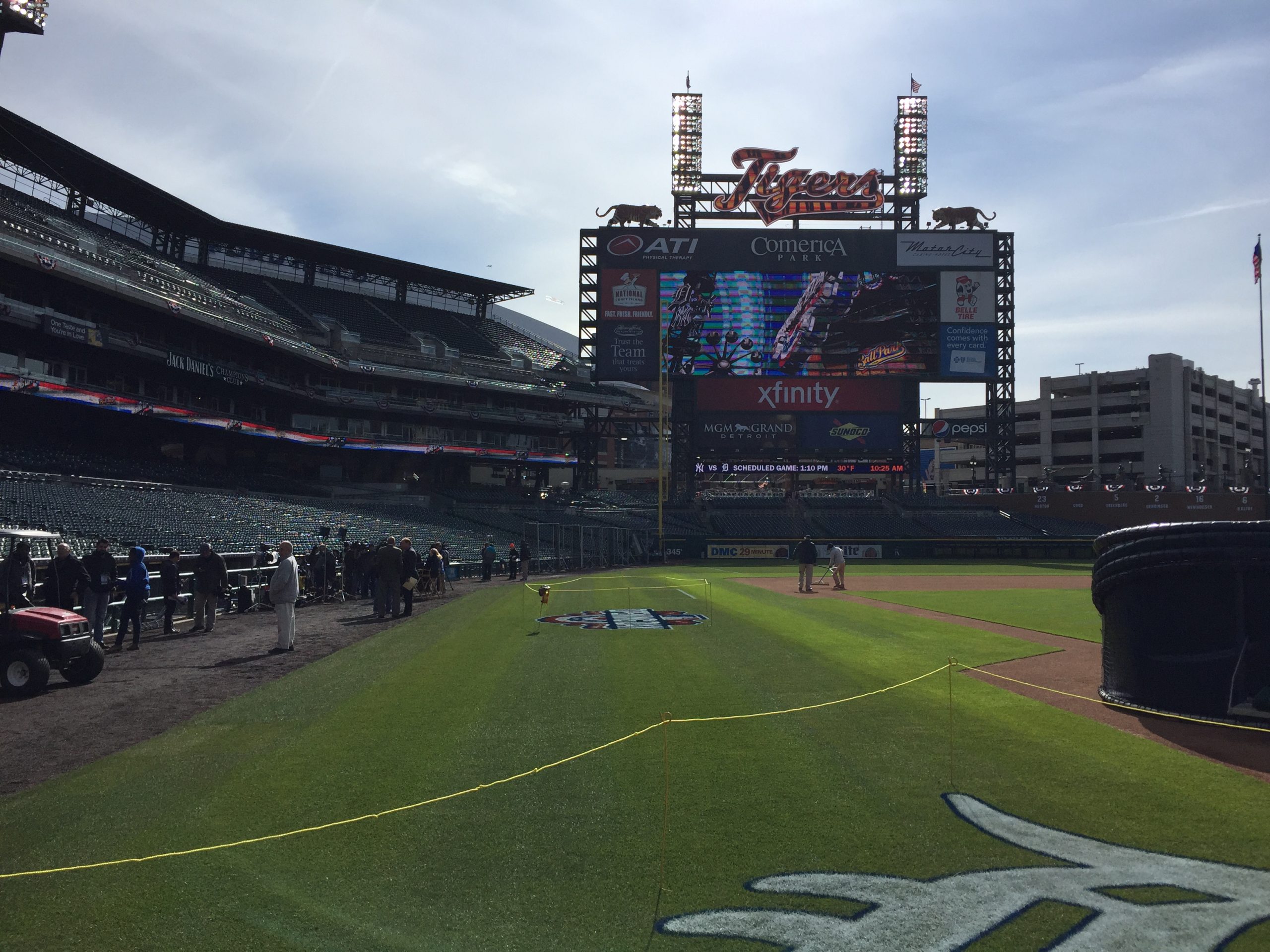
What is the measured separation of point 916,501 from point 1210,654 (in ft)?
182

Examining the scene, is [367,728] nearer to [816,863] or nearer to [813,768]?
[813,768]

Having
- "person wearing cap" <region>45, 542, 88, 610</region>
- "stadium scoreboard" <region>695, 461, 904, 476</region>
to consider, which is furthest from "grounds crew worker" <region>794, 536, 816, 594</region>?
"stadium scoreboard" <region>695, 461, 904, 476</region>

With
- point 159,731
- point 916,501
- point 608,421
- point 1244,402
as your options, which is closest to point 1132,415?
Result: point 1244,402

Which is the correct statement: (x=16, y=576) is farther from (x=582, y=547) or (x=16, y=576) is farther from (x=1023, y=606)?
(x=582, y=547)

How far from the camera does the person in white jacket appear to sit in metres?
14.6

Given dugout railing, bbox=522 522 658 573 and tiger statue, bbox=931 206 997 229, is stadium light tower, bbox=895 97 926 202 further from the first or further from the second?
dugout railing, bbox=522 522 658 573

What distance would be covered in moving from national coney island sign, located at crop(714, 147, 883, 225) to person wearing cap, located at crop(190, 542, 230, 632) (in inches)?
1876

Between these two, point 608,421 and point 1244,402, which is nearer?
point 608,421

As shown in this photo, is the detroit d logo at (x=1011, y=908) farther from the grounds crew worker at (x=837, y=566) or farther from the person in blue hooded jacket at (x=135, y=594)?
the grounds crew worker at (x=837, y=566)

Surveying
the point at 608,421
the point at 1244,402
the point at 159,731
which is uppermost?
the point at 1244,402

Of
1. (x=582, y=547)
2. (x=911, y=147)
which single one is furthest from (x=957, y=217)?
(x=582, y=547)

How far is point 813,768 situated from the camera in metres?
7.13

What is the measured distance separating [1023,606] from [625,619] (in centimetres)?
1119

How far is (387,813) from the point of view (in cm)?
615
